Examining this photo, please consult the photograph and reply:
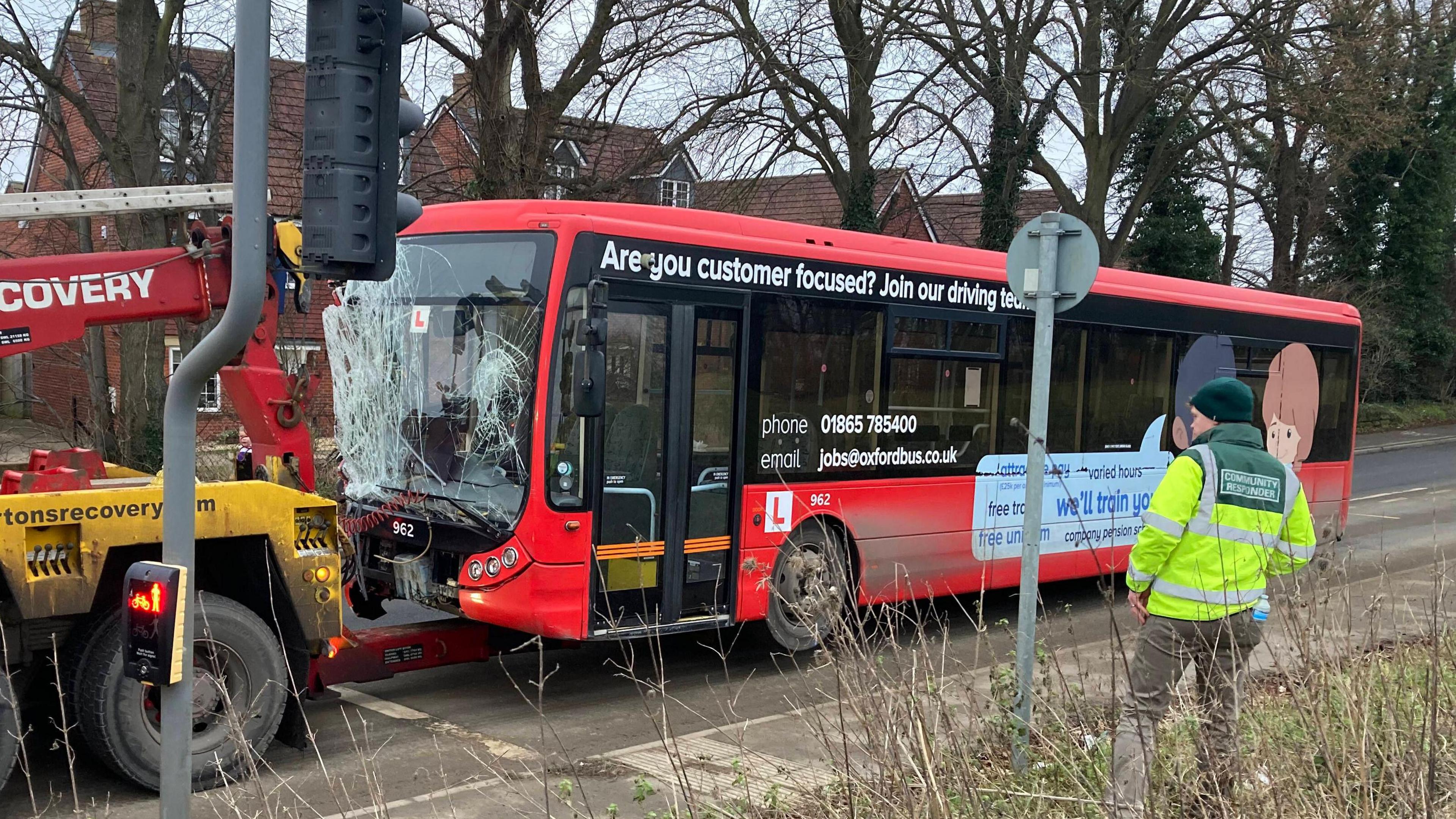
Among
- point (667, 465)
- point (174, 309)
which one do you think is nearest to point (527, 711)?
point (667, 465)

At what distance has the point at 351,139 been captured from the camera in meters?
3.67

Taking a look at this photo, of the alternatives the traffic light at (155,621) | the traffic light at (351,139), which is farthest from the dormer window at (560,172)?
the traffic light at (155,621)

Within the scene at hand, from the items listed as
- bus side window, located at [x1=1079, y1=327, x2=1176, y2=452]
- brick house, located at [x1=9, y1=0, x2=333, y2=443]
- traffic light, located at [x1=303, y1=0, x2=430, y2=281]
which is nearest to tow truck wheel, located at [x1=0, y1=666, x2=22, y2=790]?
traffic light, located at [x1=303, y1=0, x2=430, y2=281]

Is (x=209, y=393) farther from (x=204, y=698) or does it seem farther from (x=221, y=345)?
(x=221, y=345)

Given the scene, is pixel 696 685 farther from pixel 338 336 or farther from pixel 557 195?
pixel 557 195

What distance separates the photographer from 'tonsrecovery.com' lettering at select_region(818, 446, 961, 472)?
8609 millimetres

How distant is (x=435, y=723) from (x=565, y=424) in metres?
1.89

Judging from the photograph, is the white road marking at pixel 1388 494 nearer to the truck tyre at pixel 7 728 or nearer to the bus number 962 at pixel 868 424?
the bus number 962 at pixel 868 424

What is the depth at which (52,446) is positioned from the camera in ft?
55.1

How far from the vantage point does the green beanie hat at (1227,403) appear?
5059mm

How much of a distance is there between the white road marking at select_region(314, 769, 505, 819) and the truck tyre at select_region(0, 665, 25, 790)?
136 cm

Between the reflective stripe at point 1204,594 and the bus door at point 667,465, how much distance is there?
3056 mm

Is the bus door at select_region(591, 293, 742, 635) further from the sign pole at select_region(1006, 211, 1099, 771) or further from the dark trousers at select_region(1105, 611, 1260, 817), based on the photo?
the dark trousers at select_region(1105, 611, 1260, 817)

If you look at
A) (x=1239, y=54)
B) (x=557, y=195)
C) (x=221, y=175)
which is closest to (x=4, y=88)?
(x=221, y=175)
